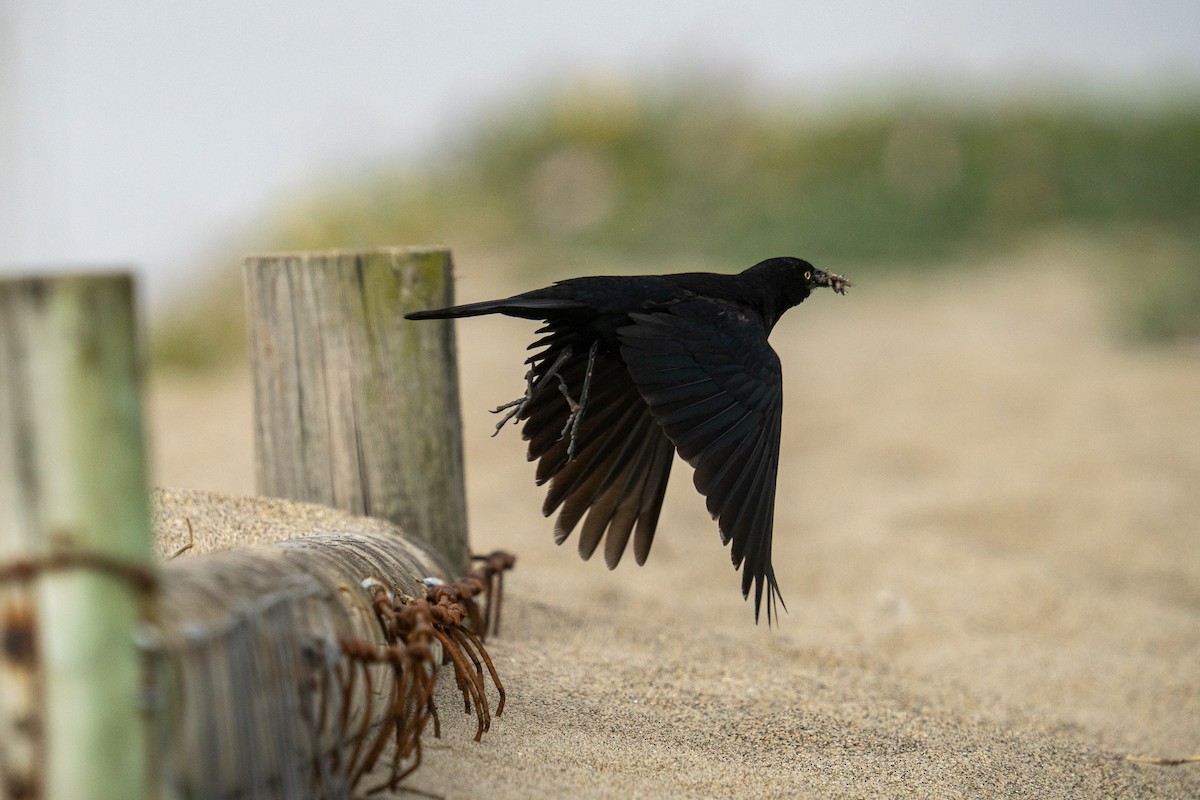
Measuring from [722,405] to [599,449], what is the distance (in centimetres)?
45

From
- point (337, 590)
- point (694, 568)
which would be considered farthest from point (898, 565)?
point (337, 590)

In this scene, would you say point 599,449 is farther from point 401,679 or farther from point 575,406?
point 401,679

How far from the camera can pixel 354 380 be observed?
303 cm

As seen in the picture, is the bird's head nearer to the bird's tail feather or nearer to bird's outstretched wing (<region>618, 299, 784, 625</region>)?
bird's outstretched wing (<region>618, 299, 784, 625</region>)

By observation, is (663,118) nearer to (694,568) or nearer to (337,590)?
(694,568)

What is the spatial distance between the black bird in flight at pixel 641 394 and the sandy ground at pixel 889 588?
381 mm

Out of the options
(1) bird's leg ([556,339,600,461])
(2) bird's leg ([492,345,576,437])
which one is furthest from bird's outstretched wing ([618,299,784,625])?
(2) bird's leg ([492,345,576,437])

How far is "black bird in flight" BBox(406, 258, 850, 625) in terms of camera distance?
8.03 feet

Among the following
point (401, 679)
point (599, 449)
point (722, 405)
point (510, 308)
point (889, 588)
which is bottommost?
point (889, 588)

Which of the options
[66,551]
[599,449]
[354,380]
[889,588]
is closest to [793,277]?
[599,449]

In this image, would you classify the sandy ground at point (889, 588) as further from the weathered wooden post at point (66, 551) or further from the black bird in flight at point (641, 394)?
the weathered wooden post at point (66, 551)

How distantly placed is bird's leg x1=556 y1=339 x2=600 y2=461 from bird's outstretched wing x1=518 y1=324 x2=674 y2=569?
45mm

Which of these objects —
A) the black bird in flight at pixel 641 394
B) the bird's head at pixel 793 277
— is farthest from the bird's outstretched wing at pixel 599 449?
the bird's head at pixel 793 277

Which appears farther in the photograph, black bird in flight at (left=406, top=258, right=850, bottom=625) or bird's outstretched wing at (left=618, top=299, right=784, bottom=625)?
black bird in flight at (left=406, top=258, right=850, bottom=625)
